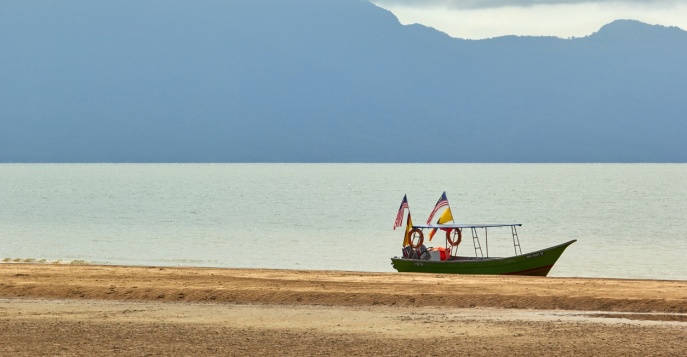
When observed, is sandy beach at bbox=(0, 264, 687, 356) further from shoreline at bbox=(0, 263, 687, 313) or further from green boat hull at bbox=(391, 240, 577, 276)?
green boat hull at bbox=(391, 240, 577, 276)

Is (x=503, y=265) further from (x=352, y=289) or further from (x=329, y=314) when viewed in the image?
(x=329, y=314)

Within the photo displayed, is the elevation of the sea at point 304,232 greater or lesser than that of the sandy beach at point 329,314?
lesser

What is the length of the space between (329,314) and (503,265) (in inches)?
676

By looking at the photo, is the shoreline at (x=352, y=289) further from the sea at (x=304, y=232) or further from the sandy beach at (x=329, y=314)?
the sea at (x=304, y=232)

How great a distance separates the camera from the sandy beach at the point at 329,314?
2172 cm

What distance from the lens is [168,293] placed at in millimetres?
30812

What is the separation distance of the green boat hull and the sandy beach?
620 cm

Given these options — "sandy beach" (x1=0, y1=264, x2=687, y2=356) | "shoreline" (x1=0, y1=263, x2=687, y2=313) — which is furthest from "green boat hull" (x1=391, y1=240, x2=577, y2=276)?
"sandy beach" (x1=0, y1=264, x2=687, y2=356)

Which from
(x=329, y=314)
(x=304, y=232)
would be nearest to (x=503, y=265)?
(x=329, y=314)

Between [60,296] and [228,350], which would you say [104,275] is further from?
[228,350]

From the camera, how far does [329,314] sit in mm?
27125

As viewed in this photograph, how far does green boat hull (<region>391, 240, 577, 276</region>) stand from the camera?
43.2 m

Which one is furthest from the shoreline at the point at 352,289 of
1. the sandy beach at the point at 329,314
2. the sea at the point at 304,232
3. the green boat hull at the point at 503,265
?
A: the sea at the point at 304,232

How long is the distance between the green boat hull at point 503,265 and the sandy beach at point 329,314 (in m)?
6.20
